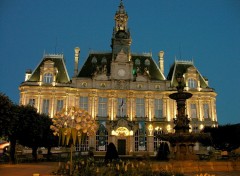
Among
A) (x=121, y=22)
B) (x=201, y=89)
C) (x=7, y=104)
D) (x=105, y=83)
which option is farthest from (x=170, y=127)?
(x=7, y=104)

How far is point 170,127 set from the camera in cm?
4253

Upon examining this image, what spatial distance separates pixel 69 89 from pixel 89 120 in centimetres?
3177

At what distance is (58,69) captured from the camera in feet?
151

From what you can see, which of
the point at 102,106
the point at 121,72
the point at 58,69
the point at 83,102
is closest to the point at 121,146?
the point at 102,106

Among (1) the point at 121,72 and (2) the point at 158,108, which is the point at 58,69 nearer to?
(1) the point at 121,72

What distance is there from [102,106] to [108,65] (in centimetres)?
823

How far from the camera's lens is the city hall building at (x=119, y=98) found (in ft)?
136

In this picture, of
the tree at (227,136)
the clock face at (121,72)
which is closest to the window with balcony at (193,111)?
the tree at (227,136)

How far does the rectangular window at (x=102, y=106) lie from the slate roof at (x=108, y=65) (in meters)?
4.69

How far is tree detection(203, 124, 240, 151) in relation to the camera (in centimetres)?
3152

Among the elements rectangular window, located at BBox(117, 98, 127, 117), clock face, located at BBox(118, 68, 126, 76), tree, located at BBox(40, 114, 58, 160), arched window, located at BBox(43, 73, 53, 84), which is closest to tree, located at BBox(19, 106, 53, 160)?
tree, located at BBox(40, 114, 58, 160)

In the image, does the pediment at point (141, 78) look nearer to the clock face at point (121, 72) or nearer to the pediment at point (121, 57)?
the clock face at point (121, 72)

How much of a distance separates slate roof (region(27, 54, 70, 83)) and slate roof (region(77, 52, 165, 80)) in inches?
109

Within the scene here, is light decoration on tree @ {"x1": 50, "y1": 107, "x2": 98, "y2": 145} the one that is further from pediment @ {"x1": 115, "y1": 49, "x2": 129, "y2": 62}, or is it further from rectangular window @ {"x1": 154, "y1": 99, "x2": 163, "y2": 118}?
pediment @ {"x1": 115, "y1": 49, "x2": 129, "y2": 62}
